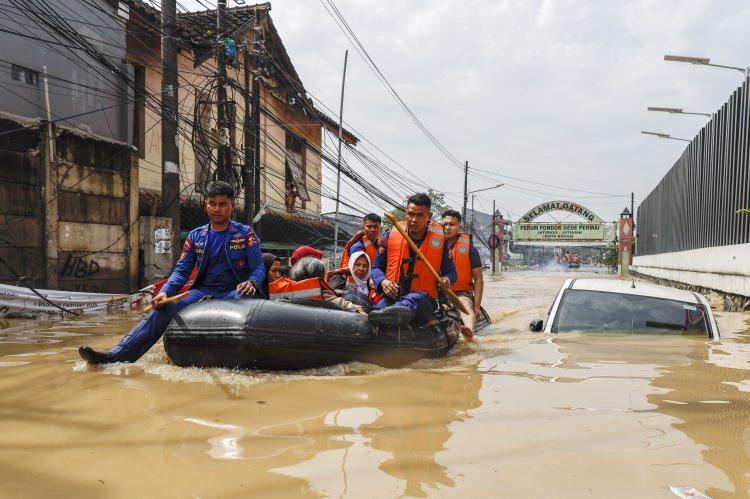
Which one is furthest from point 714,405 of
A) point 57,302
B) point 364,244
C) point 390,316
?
point 57,302

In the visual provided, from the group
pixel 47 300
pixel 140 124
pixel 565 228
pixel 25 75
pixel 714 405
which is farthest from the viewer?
pixel 565 228

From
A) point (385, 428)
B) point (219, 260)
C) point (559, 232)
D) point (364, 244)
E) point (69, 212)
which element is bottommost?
point (385, 428)

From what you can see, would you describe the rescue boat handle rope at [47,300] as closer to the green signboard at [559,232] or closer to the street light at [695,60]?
the street light at [695,60]

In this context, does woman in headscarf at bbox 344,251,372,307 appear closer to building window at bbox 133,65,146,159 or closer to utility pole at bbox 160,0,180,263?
utility pole at bbox 160,0,180,263

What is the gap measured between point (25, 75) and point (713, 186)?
14.8 meters

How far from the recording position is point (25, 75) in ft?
36.5

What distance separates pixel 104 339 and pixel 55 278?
417 cm

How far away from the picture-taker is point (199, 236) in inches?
191

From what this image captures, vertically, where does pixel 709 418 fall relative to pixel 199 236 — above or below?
below

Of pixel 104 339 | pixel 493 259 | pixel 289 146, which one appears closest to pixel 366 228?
pixel 104 339

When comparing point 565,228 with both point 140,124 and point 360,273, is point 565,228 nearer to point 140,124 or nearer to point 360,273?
point 140,124

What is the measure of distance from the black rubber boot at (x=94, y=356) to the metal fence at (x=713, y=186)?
10.1 metres

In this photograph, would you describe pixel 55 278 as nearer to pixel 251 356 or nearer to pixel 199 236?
pixel 199 236

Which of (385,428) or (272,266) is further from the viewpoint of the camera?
(272,266)
